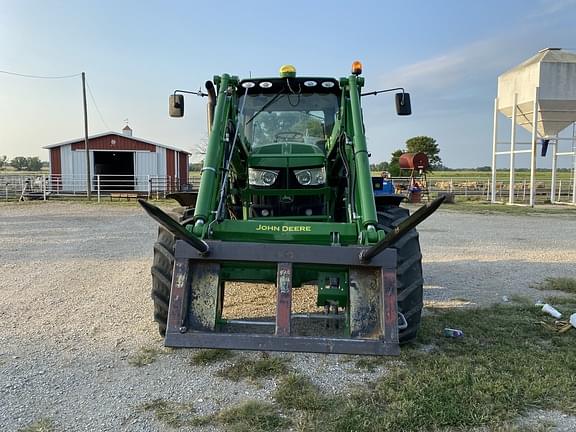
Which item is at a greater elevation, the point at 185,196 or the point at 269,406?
the point at 185,196

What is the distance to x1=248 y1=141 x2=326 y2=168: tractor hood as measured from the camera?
17.4 feet

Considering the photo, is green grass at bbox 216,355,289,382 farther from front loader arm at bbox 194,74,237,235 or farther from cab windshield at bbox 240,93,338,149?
cab windshield at bbox 240,93,338,149

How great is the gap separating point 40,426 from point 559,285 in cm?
653

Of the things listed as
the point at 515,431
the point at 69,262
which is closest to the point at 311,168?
the point at 515,431

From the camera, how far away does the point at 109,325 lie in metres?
5.27

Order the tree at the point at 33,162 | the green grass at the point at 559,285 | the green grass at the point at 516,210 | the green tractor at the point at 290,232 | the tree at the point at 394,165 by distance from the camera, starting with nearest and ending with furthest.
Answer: the green tractor at the point at 290,232, the green grass at the point at 559,285, the green grass at the point at 516,210, the tree at the point at 394,165, the tree at the point at 33,162

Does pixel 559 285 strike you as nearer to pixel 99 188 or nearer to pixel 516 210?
pixel 516 210

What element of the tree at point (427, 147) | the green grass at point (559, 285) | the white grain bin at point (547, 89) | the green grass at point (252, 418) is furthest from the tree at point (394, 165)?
the green grass at point (252, 418)

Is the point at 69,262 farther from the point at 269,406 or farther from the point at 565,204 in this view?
the point at 565,204

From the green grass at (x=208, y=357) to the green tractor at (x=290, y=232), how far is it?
23 centimetres

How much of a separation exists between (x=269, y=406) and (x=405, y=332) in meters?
1.44

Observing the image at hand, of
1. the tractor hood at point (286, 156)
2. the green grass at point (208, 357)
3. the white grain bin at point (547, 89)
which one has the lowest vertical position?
the green grass at point (208, 357)

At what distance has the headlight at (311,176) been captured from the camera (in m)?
5.35

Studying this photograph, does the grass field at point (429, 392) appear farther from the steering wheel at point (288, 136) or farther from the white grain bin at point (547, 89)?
the white grain bin at point (547, 89)
